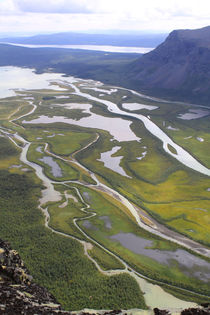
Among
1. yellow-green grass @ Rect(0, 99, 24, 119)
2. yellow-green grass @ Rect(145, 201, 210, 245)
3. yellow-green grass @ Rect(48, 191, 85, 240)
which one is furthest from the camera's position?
yellow-green grass @ Rect(0, 99, 24, 119)

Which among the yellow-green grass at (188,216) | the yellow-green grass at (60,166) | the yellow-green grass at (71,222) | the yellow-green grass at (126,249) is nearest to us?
the yellow-green grass at (126,249)

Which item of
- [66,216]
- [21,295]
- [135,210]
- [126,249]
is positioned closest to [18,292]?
[21,295]

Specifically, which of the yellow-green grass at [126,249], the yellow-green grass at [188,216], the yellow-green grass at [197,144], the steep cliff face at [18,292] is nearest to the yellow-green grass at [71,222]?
the yellow-green grass at [126,249]

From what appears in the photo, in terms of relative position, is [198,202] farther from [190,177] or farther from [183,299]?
[183,299]

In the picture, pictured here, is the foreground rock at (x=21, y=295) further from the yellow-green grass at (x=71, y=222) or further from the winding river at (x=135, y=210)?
the yellow-green grass at (x=71, y=222)

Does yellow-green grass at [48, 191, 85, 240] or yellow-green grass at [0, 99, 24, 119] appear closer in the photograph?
yellow-green grass at [48, 191, 85, 240]

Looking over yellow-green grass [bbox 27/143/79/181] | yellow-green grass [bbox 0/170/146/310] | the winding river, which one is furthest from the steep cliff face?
yellow-green grass [bbox 27/143/79/181]

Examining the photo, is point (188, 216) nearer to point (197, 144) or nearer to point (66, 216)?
point (66, 216)

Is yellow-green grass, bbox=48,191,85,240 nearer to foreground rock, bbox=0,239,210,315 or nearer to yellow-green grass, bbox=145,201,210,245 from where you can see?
foreground rock, bbox=0,239,210,315

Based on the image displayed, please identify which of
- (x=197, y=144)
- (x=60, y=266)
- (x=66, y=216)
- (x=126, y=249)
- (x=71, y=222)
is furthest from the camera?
(x=197, y=144)
